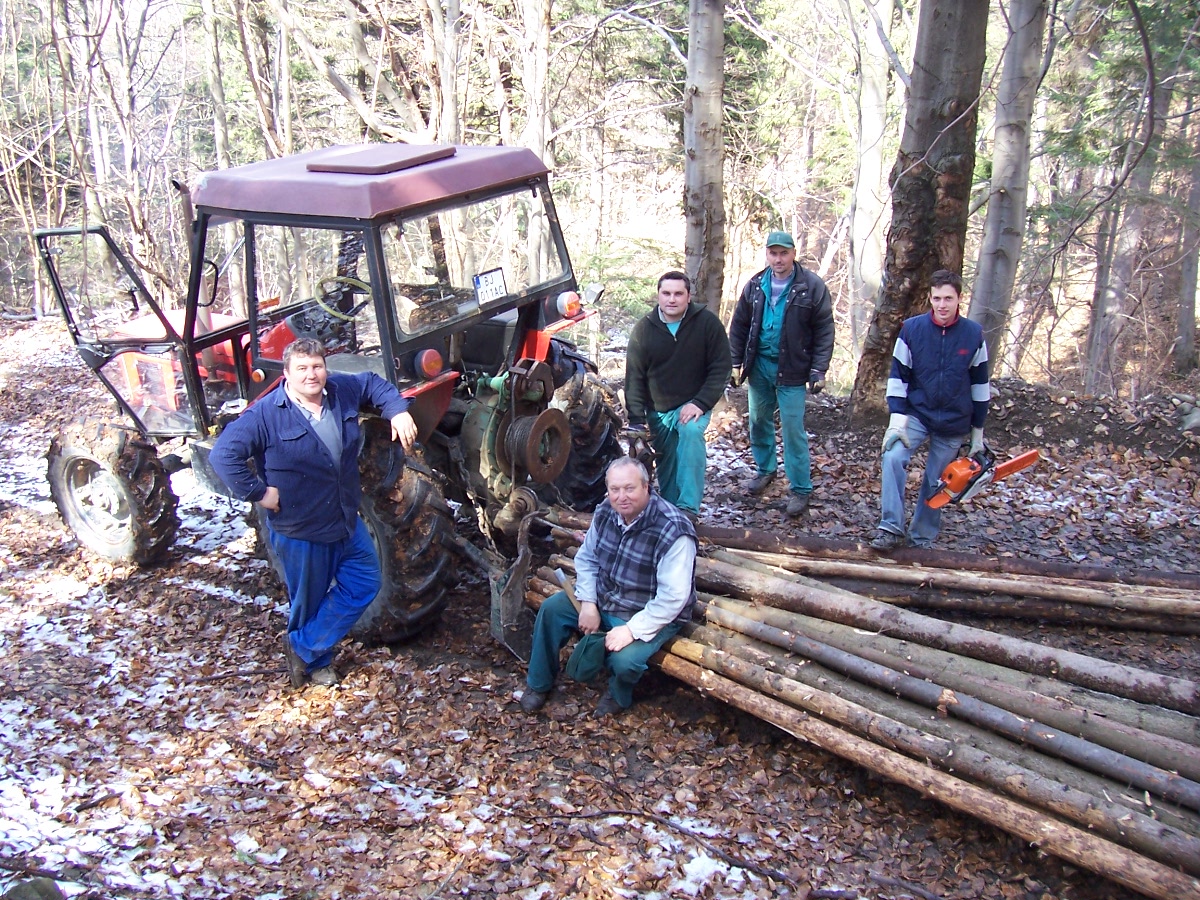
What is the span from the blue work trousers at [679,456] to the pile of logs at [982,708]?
114 centimetres

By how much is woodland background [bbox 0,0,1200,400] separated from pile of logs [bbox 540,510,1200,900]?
2.14 m

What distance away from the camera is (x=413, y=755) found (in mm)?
3855

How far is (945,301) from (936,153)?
78.4 inches

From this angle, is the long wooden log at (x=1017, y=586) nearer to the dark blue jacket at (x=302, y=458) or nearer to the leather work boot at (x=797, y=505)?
the leather work boot at (x=797, y=505)

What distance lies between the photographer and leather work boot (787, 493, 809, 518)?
612 cm

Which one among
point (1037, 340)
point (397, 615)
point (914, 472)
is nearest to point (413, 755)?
point (397, 615)

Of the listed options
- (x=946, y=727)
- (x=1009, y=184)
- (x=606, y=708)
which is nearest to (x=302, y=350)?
(x=606, y=708)

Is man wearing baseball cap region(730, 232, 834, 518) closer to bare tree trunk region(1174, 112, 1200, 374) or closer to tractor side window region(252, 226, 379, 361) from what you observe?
tractor side window region(252, 226, 379, 361)

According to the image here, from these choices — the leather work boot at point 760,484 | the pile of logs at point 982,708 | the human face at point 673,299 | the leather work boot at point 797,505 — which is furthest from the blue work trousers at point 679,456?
the pile of logs at point 982,708

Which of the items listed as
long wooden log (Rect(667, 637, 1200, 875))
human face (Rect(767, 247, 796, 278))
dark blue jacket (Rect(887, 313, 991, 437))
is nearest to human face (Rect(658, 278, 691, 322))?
human face (Rect(767, 247, 796, 278))

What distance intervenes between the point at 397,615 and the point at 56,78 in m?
16.5

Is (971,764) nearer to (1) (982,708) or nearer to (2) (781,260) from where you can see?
(1) (982,708)

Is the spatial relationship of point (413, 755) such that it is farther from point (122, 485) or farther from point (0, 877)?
point (122, 485)

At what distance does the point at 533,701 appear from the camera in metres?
4.14
